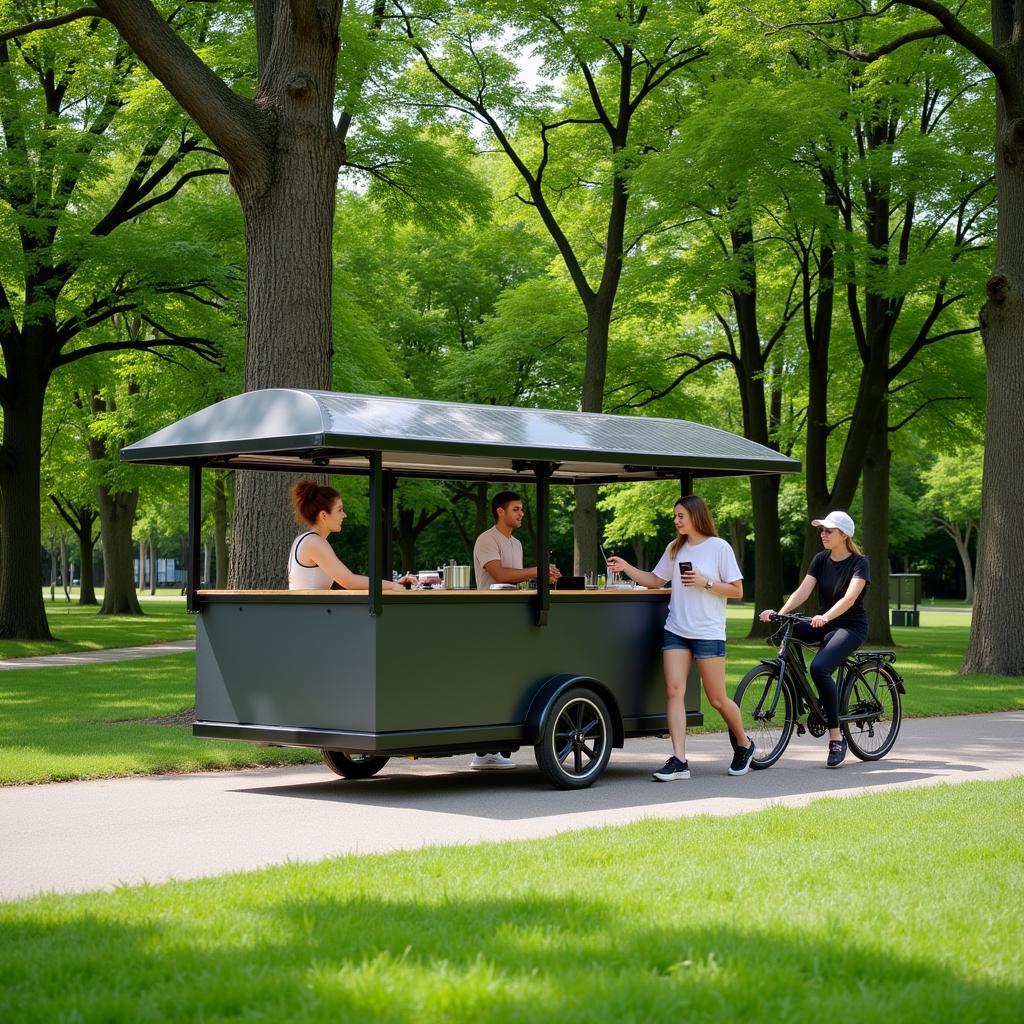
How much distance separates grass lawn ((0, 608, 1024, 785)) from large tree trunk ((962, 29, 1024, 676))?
3.19ft

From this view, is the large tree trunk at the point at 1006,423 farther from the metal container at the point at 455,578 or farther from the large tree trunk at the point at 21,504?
the large tree trunk at the point at 21,504

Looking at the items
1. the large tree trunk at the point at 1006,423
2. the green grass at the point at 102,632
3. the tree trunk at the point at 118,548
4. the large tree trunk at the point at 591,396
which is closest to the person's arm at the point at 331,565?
the large tree trunk at the point at 1006,423

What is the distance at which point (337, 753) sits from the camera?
11.3m

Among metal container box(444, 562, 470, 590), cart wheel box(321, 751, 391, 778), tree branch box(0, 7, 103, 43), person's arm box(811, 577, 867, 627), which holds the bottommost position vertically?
cart wheel box(321, 751, 391, 778)

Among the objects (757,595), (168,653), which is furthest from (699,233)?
(168,653)

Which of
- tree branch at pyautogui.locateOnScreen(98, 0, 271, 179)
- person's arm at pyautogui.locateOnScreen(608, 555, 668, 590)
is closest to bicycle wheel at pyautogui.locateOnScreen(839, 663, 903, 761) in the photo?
person's arm at pyautogui.locateOnScreen(608, 555, 668, 590)

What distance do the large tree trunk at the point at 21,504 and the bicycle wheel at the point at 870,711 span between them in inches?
780

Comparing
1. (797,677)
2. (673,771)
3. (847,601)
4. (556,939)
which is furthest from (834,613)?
(556,939)

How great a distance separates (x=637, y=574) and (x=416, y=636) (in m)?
2.33

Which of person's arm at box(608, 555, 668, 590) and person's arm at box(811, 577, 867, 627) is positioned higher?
person's arm at box(608, 555, 668, 590)

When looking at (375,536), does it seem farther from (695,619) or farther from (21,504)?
(21,504)

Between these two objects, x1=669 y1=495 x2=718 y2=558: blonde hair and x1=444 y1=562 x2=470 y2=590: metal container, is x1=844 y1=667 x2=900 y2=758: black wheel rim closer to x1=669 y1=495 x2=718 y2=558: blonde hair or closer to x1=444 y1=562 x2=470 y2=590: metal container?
x1=669 y1=495 x2=718 y2=558: blonde hair

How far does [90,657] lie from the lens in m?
25.4

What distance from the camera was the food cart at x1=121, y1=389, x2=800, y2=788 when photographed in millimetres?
9859
